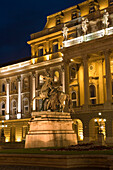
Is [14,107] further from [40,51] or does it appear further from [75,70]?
[75,70]

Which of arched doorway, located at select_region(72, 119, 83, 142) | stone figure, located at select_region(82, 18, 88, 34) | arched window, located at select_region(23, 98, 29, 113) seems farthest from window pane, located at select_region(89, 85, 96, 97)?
arched window, located at select_region(23, 98, 29, 113)

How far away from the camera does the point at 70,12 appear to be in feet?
194

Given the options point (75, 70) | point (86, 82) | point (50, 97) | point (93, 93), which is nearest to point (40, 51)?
point (75, 70)

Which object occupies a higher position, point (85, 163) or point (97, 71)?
point (97, 71)

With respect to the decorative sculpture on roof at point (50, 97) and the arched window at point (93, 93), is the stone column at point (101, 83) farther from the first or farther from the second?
the decorative sculpture on roof at point (50, 97)

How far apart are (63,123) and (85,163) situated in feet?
39.2

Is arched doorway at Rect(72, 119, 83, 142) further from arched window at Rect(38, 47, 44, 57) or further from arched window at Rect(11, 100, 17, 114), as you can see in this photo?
arched window at Rect(11, 100, 17, 114)

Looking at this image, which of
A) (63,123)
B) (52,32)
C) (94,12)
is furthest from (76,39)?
(63,123)

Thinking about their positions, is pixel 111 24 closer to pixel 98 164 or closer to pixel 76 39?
pixel 76 39

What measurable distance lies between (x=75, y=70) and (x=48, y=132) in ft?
101

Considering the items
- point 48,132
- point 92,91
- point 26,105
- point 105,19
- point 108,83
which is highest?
point 105,19

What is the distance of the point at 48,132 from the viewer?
90.6ft

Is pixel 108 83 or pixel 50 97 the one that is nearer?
pixel 50 97

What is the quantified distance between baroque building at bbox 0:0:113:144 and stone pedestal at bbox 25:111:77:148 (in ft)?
41.4
